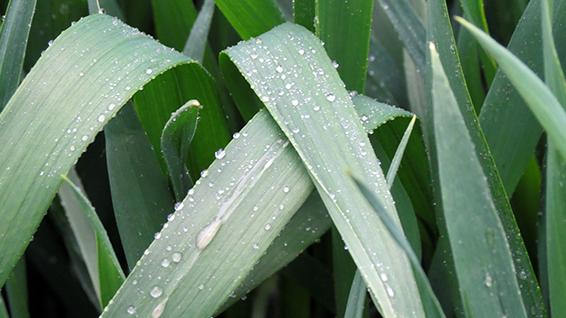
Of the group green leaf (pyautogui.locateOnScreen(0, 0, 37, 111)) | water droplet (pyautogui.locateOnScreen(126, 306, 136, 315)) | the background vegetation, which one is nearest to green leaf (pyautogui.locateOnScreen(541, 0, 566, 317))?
the background vegetation

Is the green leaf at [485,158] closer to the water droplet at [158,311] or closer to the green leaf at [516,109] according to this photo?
the green leaf at [516,109]

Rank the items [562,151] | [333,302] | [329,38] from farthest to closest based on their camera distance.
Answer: [333,302] < [329,38] < [562,151]

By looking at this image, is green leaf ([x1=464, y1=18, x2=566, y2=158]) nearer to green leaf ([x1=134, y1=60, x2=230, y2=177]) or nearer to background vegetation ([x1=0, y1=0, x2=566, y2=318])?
background vegetation ([x1=0, y1=0, x2=566, y2=318])

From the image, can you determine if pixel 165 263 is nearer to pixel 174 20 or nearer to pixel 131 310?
pixel 131 310

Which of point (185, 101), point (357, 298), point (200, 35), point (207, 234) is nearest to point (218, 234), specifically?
point (207, 234)

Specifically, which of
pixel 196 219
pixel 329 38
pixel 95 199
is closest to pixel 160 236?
pixel 196 219

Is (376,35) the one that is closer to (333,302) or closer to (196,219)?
(333,302)

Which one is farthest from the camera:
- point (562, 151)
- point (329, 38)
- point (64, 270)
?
point (64, 270)

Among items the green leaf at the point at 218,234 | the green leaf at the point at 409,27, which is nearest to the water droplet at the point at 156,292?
the green leaf at the point at 218,234
